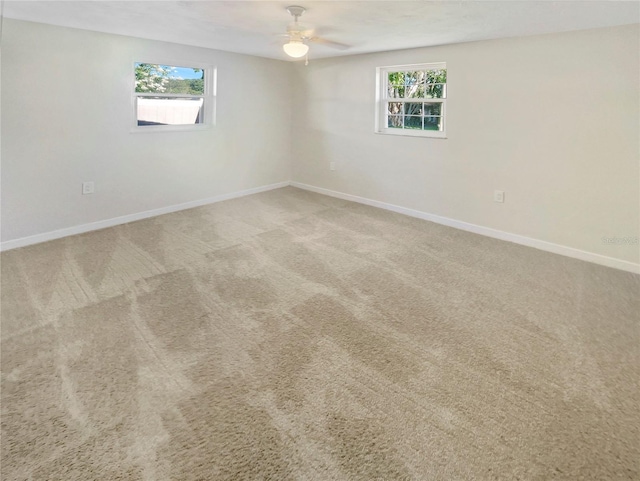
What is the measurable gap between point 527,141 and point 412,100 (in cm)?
156

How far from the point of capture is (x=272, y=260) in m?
3.60

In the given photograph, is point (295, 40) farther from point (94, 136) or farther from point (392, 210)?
point (392, 210)

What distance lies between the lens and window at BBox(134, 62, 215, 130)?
4.58m

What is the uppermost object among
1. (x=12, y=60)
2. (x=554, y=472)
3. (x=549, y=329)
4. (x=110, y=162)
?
(x=12, y=60)

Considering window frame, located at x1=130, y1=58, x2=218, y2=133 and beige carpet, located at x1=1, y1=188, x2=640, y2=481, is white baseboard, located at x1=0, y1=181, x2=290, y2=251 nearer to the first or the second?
beige carpet, located at x1=1, y1=188, x2=640, y2=481

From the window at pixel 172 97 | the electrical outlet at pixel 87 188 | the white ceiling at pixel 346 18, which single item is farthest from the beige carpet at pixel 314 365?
the white ceiling at pixel 346 18

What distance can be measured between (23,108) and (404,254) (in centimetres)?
386

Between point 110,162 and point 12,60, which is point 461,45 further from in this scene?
point 12,60

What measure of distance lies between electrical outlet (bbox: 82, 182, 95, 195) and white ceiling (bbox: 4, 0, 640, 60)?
1.53 metres

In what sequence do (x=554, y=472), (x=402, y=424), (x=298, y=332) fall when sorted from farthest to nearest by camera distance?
(x=298, y=332)
(x=402, y=424)
(x=554, y=472)

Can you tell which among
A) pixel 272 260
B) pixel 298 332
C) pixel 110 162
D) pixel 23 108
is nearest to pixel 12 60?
pixel 23 108

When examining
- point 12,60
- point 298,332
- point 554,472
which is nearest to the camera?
point 554,472

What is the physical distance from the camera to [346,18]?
3.18m

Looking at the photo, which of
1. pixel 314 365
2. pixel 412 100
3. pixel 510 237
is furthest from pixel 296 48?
pixel 510 237
